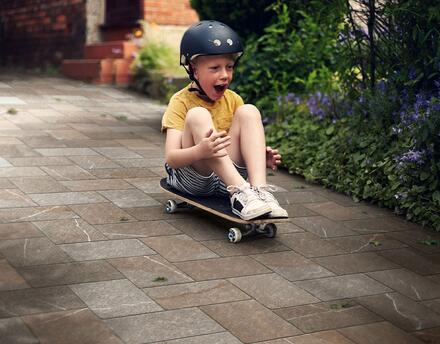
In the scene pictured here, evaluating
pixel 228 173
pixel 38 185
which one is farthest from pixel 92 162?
pixel 228 173

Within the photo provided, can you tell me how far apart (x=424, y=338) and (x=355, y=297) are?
0.49 meters

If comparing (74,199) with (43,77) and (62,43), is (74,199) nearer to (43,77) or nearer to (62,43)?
(43,77)

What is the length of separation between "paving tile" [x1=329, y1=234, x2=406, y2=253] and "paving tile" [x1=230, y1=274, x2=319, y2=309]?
0.74m

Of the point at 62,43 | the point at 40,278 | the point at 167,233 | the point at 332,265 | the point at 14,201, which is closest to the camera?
the point at 40,278

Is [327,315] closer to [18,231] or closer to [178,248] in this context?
[178,248]

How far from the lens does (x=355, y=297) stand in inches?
149

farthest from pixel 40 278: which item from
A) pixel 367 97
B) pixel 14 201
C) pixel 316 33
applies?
pixel 316 33

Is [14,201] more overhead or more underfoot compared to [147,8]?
more underfoot

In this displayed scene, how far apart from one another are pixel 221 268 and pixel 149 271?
359 mm

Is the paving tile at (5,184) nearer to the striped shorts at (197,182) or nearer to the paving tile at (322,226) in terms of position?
the striped shorts at (197,182)

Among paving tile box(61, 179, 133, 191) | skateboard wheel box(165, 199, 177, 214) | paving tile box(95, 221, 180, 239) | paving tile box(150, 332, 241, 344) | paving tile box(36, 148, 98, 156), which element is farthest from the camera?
paving tile box(36, 148, 98, 156)

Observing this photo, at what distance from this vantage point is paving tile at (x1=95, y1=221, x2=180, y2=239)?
452 centimetres

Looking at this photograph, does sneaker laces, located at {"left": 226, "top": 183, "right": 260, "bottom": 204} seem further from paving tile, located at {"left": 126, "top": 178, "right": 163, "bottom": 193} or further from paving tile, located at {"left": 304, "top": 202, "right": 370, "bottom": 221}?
paving tile, located at {"left": 126, "top": 178, "right": 163, "bottom": 193}

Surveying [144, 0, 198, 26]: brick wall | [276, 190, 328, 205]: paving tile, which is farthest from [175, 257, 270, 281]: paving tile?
[144, 0, 198, 26]: brick wall
